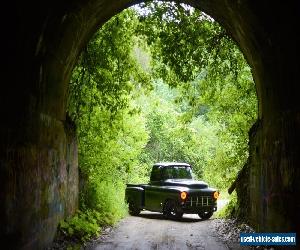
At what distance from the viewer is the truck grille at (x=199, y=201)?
627 inches

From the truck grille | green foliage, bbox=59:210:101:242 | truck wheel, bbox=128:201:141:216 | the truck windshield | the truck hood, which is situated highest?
the truck windshield

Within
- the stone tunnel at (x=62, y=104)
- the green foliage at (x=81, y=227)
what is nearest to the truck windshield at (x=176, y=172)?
the green foliage at (x=81, y=227)

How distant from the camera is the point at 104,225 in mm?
14250

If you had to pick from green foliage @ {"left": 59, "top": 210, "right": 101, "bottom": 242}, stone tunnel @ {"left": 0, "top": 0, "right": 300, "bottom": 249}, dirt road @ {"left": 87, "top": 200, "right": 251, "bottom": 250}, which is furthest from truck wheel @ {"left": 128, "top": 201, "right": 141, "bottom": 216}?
stone tunnel @ {"left": 0, "top": 0, "right": 300, "bottom": 249}

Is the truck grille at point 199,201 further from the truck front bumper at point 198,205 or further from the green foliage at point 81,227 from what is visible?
the green foliage at point 81,227

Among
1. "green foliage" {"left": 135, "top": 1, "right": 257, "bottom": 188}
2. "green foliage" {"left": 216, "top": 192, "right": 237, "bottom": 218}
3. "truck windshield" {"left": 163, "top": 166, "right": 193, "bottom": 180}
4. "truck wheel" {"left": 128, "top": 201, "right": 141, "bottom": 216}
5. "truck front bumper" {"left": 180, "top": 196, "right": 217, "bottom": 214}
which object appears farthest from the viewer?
"truck wheel" {"left": 128, "top": 201, "right": 141, "bottom": 216}

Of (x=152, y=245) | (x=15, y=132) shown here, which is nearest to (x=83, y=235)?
(x=152, y=245)

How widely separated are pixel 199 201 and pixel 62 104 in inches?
269

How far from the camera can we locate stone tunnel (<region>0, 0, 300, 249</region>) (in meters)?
7.12

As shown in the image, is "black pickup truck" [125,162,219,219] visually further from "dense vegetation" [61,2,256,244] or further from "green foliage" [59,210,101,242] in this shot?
"green foliage" [59,210,101,242]

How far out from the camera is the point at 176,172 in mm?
17719

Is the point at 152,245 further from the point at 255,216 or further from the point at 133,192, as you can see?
the point at 133,192

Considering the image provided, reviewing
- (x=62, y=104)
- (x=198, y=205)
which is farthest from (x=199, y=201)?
(x=62, y=104)

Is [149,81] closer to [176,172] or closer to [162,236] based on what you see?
[176,172]
